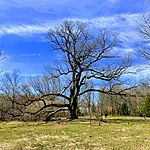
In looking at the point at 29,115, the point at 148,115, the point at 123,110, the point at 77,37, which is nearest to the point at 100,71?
the point at 77,37

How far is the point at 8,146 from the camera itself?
9.77m

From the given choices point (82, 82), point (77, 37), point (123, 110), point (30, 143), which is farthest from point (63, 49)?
point (123, 110)

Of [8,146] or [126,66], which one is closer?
[8,146]

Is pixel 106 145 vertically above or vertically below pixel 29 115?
below

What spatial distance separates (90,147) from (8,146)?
2.81 meters

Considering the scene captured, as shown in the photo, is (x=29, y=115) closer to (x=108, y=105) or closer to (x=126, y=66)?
(x=126, y=66)

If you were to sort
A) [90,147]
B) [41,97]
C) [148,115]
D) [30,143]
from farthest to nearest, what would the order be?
[148,115] → [41,97] → [30,143] → [90,147]

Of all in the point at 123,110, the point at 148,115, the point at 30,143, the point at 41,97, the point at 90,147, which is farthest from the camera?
the point at 123,110

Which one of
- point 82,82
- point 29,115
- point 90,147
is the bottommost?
point 90,147

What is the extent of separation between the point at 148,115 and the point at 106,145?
25.7 metres

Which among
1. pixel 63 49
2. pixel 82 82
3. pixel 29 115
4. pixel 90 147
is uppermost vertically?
pixel 63 49

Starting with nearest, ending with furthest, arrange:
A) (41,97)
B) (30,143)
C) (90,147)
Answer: (90,147) → (30,143) → (41,97)

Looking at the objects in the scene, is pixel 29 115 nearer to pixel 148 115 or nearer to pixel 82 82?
pixel 82 82

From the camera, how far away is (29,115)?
24.5 m
